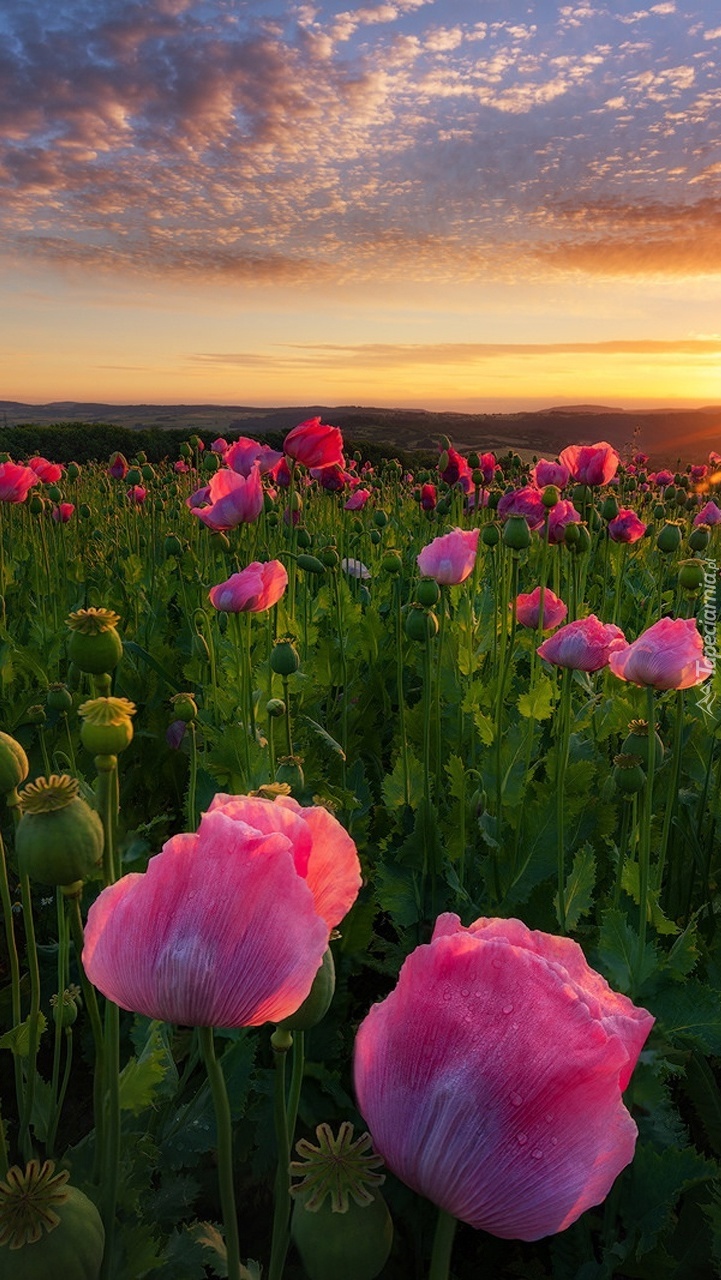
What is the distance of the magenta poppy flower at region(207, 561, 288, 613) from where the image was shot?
2328mm

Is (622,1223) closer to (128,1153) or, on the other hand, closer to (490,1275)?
(490,1275)

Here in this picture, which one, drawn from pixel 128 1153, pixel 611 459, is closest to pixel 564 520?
pixel 611 459

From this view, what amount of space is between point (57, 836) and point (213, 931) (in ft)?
0.68

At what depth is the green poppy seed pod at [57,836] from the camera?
779 mm

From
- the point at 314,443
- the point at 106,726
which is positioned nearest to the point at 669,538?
the point at 314,443

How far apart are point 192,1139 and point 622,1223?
74cm

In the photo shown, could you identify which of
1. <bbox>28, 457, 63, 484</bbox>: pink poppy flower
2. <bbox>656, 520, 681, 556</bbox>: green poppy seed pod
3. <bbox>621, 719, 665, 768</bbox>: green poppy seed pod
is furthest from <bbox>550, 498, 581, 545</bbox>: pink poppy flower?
<bbox>28, 457, 63, 484</bbox>: pink poppy flower

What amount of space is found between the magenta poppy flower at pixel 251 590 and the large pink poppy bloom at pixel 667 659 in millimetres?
1012

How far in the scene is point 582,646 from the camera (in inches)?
78.3

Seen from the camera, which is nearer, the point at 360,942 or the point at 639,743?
the point at 639,743

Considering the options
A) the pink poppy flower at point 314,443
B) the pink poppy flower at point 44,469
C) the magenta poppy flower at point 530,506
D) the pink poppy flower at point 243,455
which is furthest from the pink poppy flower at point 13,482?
the magenta poppy flower at point 530,506

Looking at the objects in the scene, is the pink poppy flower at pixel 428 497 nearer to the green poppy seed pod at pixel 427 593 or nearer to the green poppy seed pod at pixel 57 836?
the green poppy seed pod at pixel 427 593

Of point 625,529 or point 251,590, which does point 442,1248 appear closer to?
point 251,590

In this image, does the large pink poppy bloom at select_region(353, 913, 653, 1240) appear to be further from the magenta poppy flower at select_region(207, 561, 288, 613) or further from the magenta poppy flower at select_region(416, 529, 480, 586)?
the magenta poppy flower at select_region(416, 529, 480, 586)
